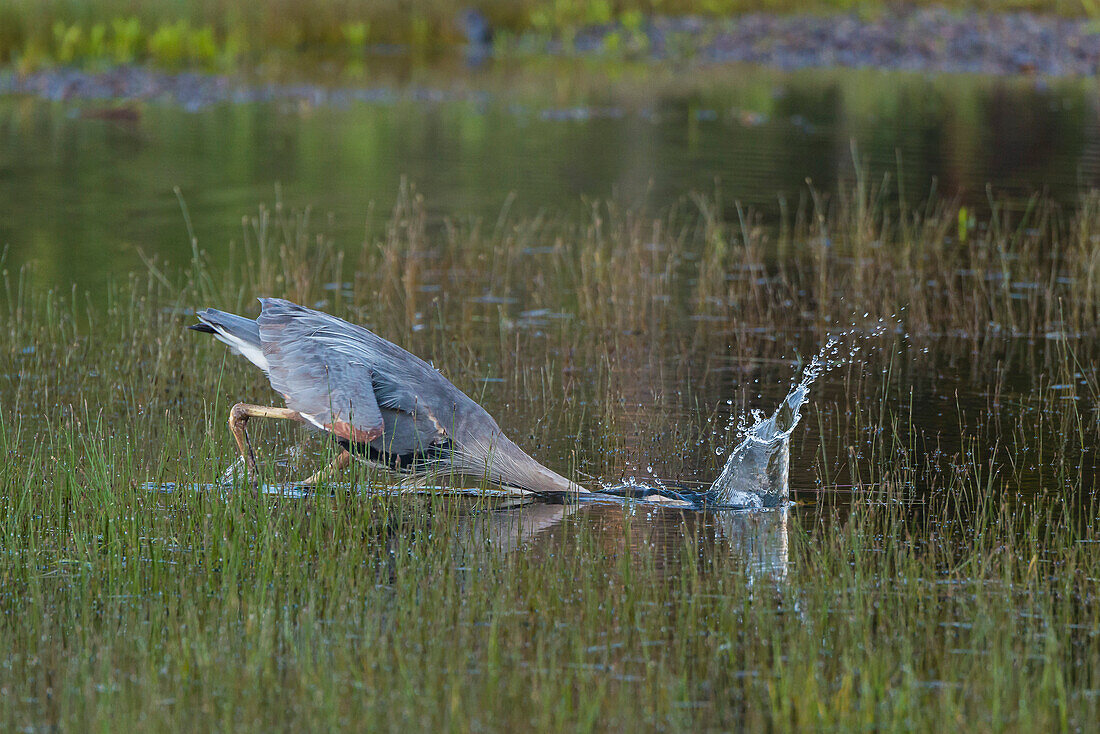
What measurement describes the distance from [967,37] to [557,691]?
32.1 metres

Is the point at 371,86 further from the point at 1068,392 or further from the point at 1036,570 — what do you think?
the point at 1036,570

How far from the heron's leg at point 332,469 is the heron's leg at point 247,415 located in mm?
264

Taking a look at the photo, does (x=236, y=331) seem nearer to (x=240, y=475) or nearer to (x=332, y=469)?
(x=240, y=475)

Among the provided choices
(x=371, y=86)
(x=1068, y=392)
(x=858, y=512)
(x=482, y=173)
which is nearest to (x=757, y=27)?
(x=371, y=86)

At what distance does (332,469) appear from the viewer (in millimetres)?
6754

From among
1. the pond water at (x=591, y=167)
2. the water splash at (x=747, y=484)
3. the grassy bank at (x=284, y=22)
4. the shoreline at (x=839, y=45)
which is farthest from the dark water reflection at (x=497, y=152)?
the water splash at (x=747, y=484)

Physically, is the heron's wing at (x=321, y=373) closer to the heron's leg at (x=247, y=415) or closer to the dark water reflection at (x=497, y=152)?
the heron's leg at (x=247, y=415)

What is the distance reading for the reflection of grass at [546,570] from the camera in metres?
4.87

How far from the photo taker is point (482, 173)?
62.1ft

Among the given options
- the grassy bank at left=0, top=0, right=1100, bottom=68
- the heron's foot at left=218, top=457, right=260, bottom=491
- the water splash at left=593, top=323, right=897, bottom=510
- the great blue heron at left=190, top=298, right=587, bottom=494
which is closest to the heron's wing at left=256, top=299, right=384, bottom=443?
the great blue heron at left=190, top=298, right=587, bottom=494

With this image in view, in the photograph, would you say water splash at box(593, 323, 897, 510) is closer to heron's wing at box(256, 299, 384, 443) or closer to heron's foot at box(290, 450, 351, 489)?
heron's foot at box(290, 450, 351, 489)

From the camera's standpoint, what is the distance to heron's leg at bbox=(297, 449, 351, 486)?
6527mm

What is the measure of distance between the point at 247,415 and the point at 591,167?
13152 millimetres

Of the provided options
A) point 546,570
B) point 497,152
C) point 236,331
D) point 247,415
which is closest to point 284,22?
point 497,152
